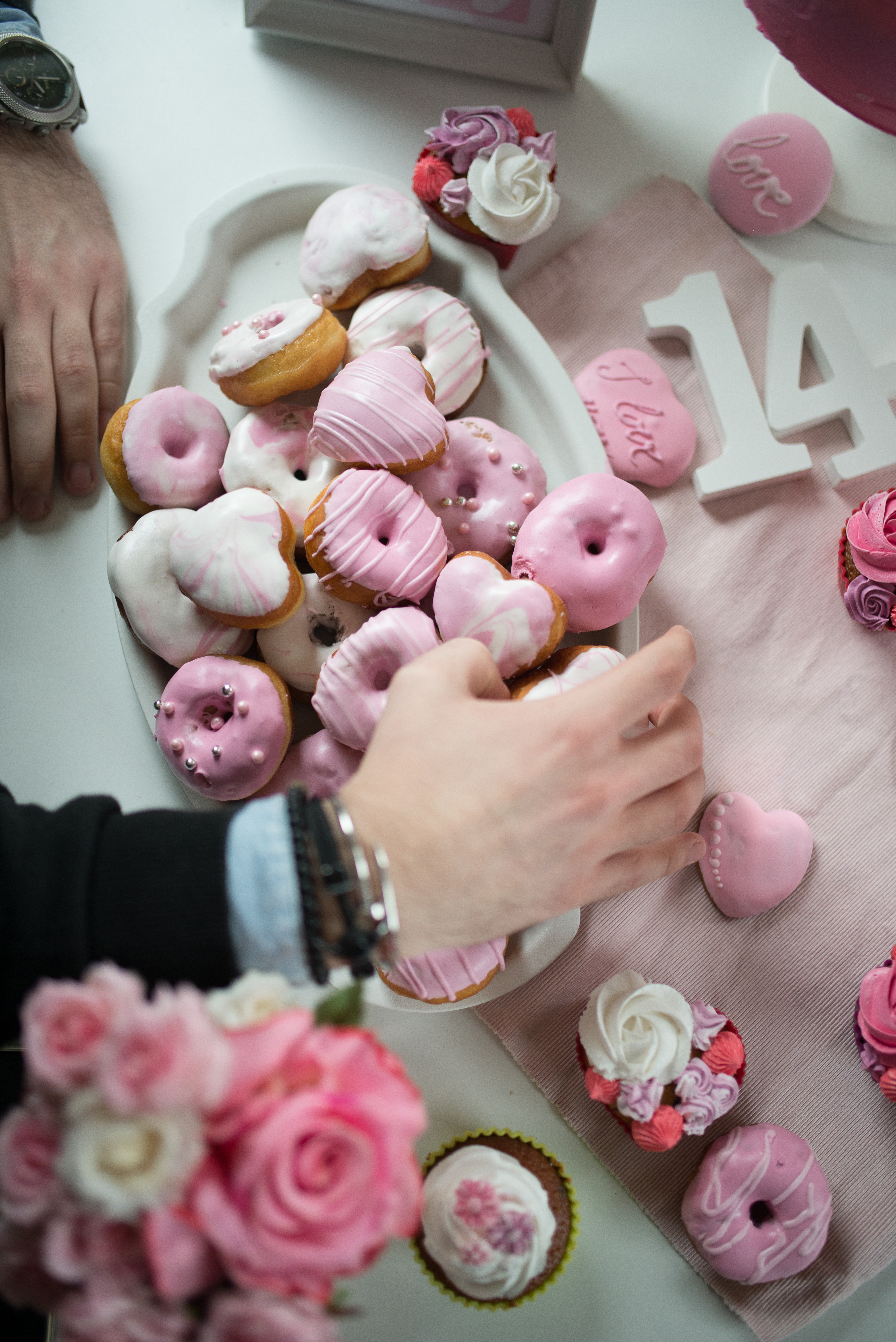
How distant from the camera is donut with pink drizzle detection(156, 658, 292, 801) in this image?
913 mm

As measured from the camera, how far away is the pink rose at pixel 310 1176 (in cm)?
39

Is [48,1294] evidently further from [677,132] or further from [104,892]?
[677,132]

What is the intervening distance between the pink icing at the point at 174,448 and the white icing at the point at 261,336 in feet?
0.17

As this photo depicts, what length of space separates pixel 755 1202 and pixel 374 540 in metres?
0.88

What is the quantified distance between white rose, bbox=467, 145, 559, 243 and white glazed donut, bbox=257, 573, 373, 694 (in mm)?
504

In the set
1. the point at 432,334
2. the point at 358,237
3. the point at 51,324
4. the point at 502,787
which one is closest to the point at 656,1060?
the point at 502,787

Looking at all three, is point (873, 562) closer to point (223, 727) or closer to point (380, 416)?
point (380, 416)

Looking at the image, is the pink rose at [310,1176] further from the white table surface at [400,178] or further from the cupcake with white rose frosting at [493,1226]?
the white table surface at [400,178]

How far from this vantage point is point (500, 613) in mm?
896

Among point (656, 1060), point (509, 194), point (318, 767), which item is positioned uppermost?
point (509, 194)

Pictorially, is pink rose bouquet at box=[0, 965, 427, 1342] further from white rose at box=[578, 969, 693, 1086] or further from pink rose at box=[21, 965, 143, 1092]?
white rose at box=[578, 969, 693, 1086]

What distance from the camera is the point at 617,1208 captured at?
3.33 ft

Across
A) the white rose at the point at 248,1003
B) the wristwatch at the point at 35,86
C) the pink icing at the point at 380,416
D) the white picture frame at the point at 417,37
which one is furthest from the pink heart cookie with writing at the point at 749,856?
the wristwatch at the point at 35,86

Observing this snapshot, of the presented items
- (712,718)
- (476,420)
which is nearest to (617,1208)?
(712,718)
